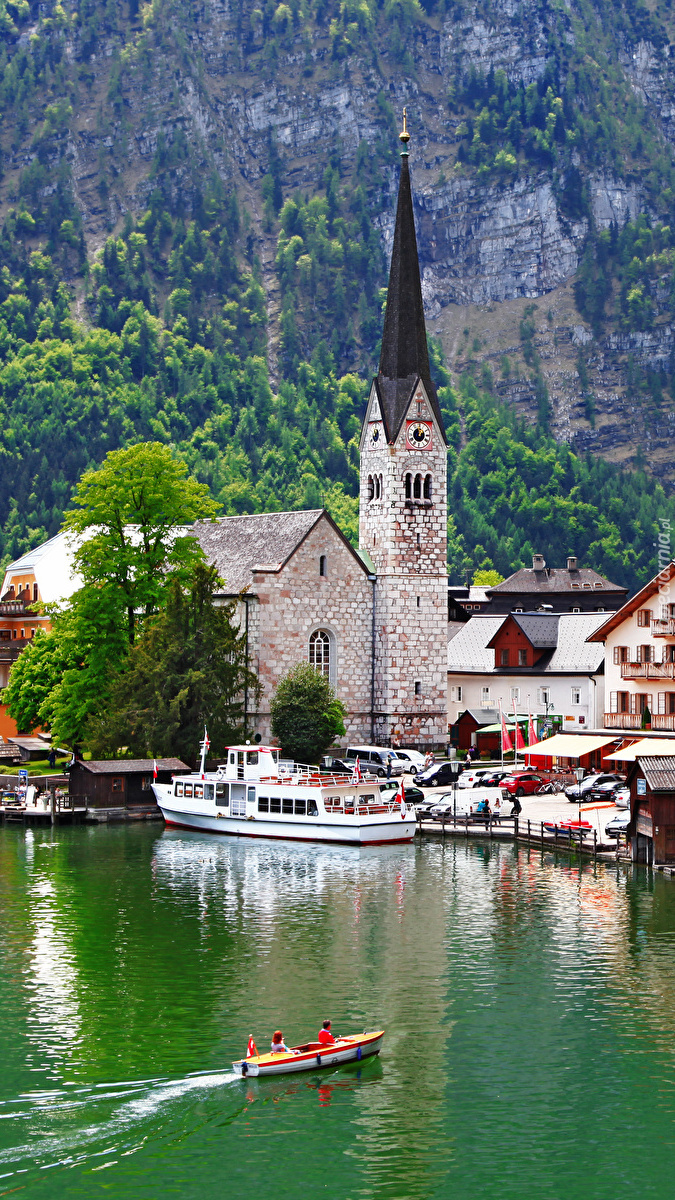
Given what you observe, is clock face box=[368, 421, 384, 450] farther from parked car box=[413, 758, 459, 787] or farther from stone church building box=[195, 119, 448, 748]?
parked car box=[413, 758, 459, 787]

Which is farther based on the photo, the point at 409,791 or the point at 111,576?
the point at 111,576

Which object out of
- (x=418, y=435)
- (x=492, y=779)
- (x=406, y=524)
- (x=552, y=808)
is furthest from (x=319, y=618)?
(x=552, y=808)

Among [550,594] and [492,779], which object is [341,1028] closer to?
[492,779]

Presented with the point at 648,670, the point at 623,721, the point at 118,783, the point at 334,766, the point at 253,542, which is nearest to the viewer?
the point at 118,783

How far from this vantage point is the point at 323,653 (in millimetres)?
104625

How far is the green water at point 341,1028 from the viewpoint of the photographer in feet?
113

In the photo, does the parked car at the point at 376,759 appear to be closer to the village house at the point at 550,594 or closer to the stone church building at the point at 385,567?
the stone church building at the point at 385,567

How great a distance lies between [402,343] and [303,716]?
28.4 meters

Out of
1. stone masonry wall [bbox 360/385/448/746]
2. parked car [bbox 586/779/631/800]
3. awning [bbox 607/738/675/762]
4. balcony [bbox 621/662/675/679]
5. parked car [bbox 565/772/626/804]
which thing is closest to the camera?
awning [bbox 607/738/675/762]

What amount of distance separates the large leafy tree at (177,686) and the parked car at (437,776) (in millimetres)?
11403

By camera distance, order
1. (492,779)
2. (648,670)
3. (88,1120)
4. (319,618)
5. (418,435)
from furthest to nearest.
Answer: (418,435) < (319,618) < (648,670) < (492,779) < (88,1120)

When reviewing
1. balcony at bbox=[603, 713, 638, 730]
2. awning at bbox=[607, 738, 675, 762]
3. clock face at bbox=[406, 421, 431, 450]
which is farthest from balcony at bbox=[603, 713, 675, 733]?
clock face at bbox=[406, 421, 431, 450]

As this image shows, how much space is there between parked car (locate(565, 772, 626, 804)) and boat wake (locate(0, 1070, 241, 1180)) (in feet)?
160

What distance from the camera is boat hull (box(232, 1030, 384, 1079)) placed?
128 feet
